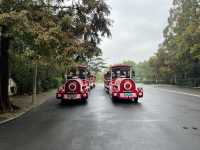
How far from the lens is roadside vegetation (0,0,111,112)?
1162 centimetres

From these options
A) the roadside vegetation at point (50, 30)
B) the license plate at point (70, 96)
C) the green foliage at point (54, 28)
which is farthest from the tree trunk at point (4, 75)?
the license plate at point (70, 96)

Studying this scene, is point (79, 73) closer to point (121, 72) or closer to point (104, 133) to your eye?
point (121, 72)

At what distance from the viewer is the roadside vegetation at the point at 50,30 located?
11.6 m

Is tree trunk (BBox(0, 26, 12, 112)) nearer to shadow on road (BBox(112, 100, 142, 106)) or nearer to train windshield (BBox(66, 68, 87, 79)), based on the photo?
shadow on road (BBox(112, 100, 142, 106))

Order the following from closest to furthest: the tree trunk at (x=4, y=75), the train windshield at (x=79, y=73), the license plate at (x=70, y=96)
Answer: the tree trunk at (x=4, y=75) < the license plate at (x=70, y=96) < the train windshield at (x=79, y=73)

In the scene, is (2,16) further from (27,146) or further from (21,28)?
(27,146)

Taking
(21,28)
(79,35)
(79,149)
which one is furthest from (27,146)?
(79,35)

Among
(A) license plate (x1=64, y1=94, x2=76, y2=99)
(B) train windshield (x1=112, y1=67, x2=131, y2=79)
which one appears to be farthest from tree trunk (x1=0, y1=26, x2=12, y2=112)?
(B) train windshield (x1=112, y1=67, x2=131, y2=79)

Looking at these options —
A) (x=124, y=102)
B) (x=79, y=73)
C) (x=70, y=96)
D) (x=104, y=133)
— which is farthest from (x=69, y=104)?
(x=104, y=133)

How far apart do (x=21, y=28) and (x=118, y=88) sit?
10787mm

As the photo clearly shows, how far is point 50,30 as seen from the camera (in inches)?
477

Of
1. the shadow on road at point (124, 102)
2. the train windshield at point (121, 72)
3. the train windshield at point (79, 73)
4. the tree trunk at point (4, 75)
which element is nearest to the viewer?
the tree trunk at point (4, 75)

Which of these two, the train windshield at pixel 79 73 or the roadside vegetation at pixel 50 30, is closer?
the roadside vegetation at pixel 50 30

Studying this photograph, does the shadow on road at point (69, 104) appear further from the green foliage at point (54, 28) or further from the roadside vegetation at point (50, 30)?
the green foliage at point (54, 28)
